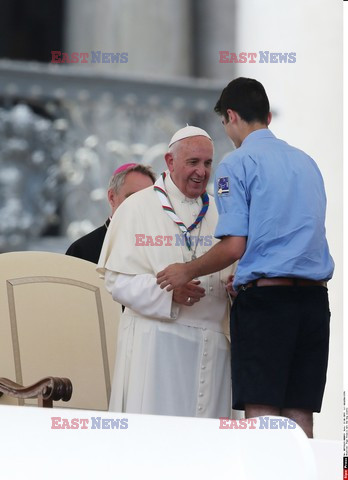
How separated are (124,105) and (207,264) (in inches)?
147

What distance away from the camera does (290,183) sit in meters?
4.81

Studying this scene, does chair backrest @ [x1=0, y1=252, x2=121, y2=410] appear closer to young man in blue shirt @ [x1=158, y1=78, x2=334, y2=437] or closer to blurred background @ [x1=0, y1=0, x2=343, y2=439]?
young man in blue shirt @ [x1=158, y1=78, x2=334, y2=437]

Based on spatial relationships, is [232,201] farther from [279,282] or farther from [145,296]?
[145,296]

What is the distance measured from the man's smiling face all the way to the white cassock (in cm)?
10

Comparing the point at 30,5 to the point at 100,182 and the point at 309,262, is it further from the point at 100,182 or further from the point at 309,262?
the point at 309,262

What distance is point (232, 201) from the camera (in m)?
→ 4.79

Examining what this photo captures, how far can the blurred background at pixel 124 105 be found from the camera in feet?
26.1

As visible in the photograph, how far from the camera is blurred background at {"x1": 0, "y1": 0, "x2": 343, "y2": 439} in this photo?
7.96 m

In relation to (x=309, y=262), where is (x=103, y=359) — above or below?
below

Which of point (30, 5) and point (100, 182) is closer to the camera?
point (100, 182)

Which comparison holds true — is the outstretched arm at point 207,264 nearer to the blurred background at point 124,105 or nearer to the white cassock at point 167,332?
the white cassock at point 167,332

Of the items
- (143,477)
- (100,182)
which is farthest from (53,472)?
(100,182)

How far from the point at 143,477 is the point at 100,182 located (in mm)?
4292

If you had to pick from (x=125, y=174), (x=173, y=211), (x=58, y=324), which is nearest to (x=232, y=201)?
(x=173, y=211)
